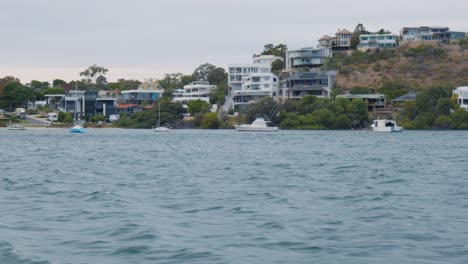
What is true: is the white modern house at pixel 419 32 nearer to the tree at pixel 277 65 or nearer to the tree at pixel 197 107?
the tree at pixel 277 65

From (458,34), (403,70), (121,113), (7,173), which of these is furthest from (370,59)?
(7,173)

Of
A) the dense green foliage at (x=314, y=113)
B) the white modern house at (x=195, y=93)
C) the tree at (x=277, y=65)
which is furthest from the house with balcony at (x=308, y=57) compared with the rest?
the dense green foliage at (x=314, y=113)

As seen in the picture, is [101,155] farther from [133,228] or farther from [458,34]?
[458,34]

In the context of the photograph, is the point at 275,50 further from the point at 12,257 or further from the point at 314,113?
the point at 12,257

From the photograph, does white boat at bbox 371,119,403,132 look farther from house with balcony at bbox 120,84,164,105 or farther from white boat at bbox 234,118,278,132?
house with balcony at bbox 120,84,164,105

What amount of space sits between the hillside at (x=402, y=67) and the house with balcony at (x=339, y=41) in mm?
5327

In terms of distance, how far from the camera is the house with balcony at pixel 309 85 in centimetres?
12400

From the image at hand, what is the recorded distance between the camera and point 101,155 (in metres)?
50.0

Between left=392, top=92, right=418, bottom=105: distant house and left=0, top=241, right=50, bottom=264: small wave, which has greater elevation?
left=392, top=92, right=418, bottom=105: distant house

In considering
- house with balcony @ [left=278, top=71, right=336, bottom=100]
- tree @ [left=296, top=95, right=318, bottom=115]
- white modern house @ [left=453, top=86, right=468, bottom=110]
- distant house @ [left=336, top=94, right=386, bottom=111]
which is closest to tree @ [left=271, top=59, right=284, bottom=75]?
house with balcony @ [left=278, top=71, right=336, bottom=100]

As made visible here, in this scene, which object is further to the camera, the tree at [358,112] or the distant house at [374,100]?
the distant house at [374,100]

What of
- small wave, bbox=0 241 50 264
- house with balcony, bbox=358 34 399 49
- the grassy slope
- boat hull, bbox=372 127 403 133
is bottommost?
small wave, bbox=0 241 50 264

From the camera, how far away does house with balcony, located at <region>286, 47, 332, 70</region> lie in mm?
140250

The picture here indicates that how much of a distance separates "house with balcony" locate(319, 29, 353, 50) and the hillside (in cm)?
533
